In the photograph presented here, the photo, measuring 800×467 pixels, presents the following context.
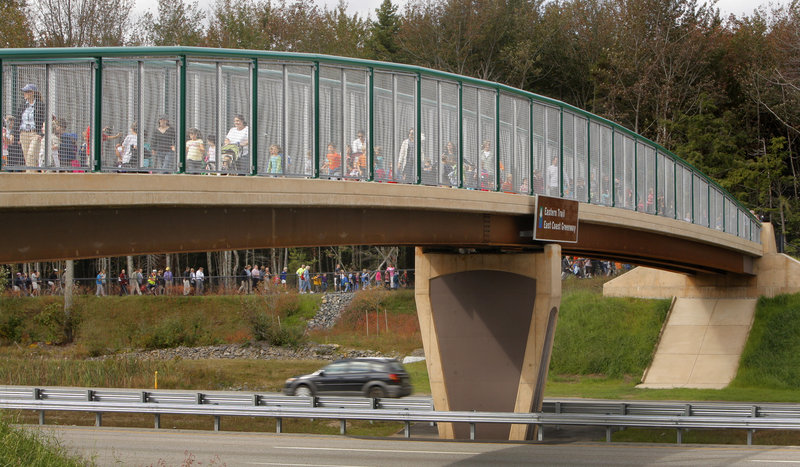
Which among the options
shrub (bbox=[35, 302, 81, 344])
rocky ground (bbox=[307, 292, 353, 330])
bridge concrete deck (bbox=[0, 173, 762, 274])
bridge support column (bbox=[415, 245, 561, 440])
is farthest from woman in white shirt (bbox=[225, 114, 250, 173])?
shrub (bbox=[35, 302, 81, 344])

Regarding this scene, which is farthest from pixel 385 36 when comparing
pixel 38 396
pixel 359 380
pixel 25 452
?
pixel 25 452

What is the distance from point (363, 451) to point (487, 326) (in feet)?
17.7

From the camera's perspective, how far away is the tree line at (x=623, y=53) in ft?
194

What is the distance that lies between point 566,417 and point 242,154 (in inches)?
389

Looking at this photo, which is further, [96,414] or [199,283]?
[199,283]

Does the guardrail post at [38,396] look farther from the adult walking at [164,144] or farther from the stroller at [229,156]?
the adult walking at [164,144]

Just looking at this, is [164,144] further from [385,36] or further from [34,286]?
[385,36]

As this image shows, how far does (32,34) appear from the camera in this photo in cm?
5275

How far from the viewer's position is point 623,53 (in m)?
63.7

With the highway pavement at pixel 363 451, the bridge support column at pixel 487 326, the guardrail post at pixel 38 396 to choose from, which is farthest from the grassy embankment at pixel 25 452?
the bridge support column at pixel 487 326

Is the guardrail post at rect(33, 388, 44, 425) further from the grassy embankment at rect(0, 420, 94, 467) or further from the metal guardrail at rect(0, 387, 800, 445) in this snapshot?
the grassy embankment at rect(0, 420, 94, 467)

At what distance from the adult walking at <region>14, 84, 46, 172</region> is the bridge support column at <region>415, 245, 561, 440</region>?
40.5ft

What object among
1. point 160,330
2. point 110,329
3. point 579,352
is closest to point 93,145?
point 579,352

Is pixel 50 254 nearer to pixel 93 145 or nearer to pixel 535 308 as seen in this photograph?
pixel 93 145
